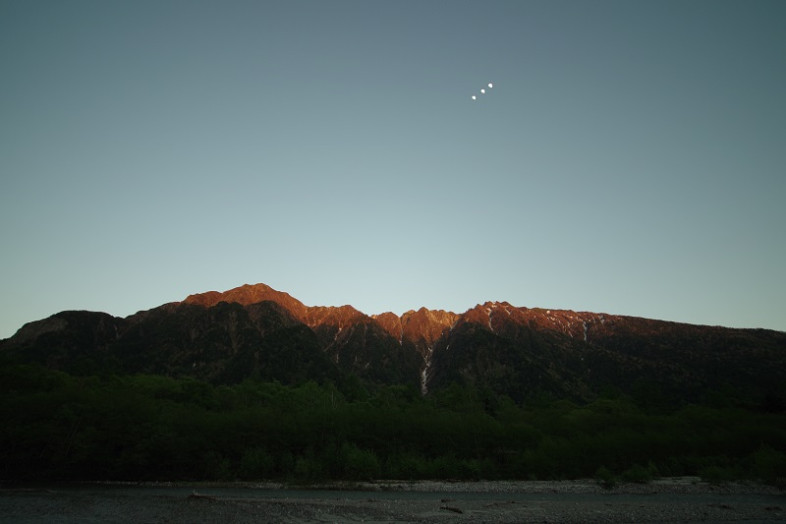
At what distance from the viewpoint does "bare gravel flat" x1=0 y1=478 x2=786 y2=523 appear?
32.7 metres

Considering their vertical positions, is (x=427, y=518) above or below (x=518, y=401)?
above

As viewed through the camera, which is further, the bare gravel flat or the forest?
the forest

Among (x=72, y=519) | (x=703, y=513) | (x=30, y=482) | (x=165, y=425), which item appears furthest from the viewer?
(x=165, y=425)

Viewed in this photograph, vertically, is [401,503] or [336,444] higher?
[336,444]

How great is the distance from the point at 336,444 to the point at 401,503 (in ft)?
61.2

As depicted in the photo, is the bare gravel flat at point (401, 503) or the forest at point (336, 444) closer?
the bare gravel flat at point (401, 503)

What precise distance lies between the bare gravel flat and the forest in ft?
11.3

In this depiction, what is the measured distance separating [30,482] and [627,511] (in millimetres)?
56573

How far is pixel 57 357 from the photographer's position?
186 m

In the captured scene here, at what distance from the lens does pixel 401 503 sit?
39312 millimetres

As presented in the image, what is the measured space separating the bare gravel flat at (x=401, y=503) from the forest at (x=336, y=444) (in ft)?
11.3

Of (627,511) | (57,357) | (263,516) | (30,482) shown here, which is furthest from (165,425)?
(57,357)

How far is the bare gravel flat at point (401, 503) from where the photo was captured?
32656 mm

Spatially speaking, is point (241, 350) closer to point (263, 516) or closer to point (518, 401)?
point (518, 401)
